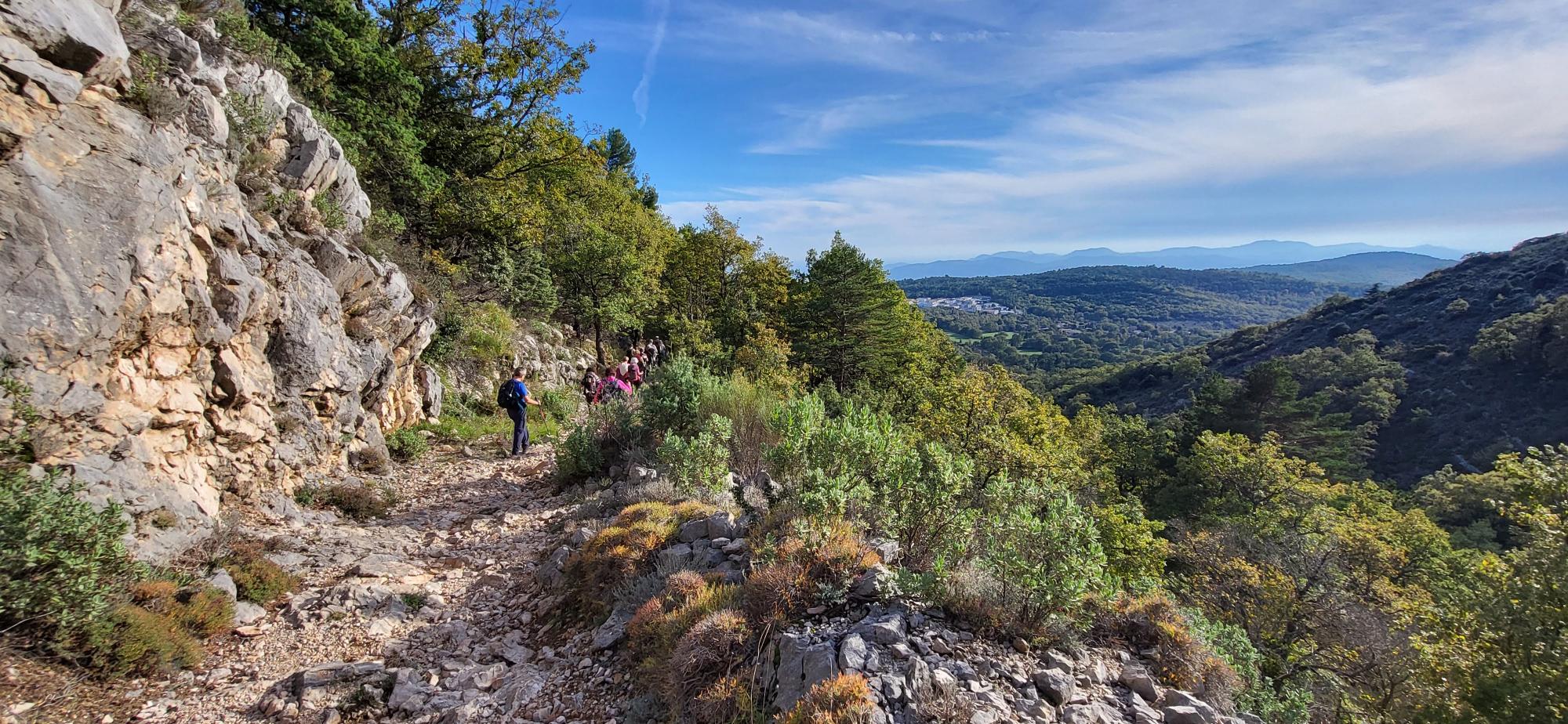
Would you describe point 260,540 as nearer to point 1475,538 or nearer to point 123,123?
point 123,123

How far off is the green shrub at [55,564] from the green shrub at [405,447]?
620 cm

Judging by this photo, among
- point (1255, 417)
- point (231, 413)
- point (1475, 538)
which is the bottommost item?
point (1475, 538)

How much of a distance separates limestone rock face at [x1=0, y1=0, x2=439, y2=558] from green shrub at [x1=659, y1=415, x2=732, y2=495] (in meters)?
5.10

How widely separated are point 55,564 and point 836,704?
5915 mm

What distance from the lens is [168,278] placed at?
6.58 meters

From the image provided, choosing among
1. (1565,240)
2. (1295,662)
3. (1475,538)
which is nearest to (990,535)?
(1295,662)

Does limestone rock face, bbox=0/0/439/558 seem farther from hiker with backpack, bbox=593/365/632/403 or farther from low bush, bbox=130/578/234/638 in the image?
hiker with backpack, bbox=593/365/632/403

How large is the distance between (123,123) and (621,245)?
14083 mm

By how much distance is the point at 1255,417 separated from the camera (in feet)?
135

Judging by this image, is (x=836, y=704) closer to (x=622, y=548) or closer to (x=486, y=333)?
(x=622, y=548)

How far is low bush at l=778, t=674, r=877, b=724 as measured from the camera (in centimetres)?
315

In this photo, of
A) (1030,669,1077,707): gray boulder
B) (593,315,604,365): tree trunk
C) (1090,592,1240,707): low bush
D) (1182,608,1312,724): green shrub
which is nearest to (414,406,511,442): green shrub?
(593,315,604,365): tree trunk

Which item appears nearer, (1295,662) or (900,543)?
(900,543)

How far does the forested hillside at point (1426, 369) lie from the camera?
169ft
